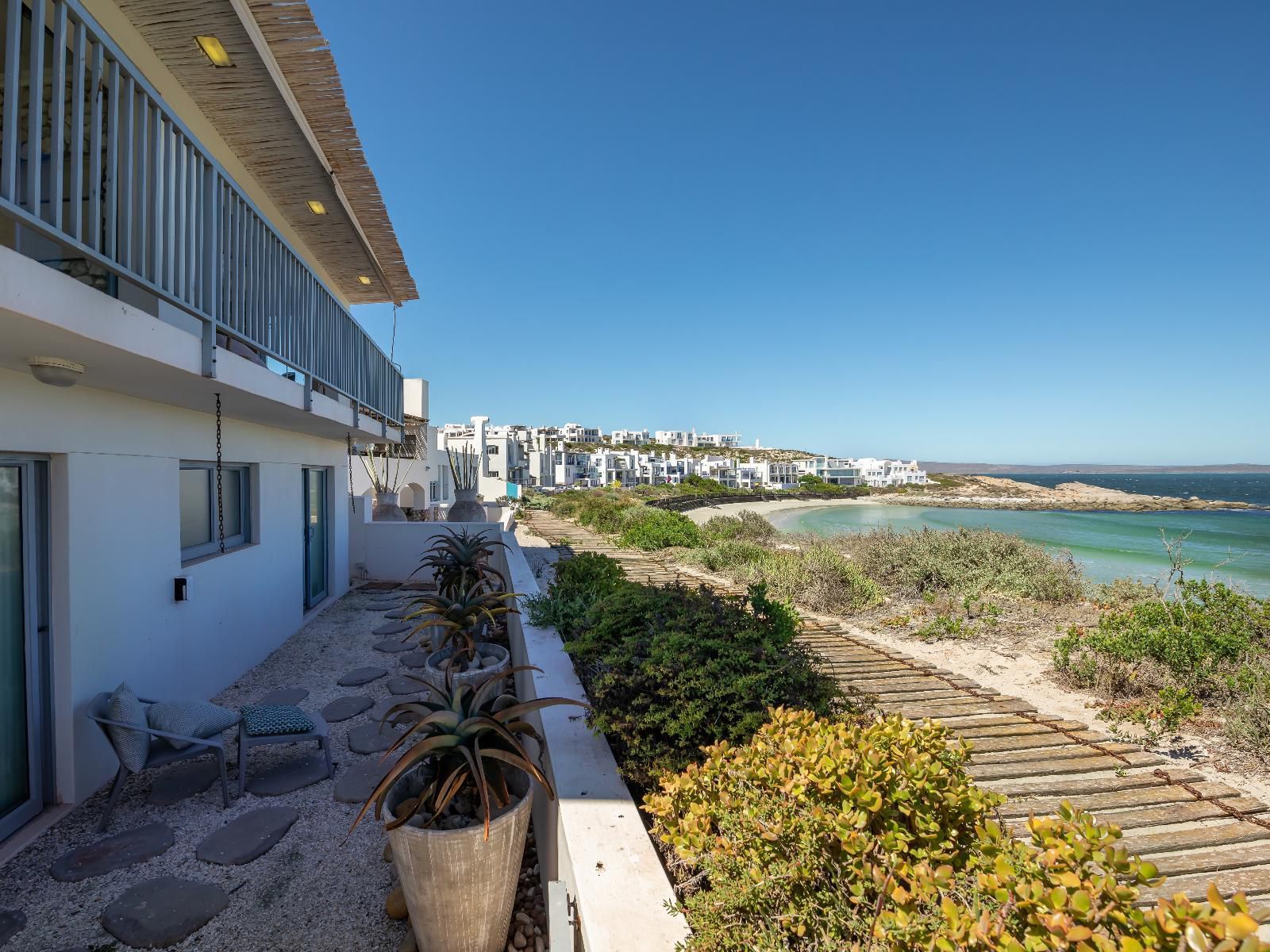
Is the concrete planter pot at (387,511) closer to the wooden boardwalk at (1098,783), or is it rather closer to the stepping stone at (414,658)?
the stepping stone at (414,658)

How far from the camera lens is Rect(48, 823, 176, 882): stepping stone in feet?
9.17

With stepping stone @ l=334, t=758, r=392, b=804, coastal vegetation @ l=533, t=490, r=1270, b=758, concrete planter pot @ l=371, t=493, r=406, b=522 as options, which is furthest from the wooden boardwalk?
concrete planter pot @ l=371, t=493, r=406, b=522

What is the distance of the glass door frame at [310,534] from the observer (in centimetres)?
765

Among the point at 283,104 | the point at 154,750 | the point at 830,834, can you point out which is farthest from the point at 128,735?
the point at 283,104

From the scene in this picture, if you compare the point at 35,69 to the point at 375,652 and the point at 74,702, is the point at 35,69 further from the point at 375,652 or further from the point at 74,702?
the point at 375,652

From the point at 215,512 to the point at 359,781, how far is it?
10.7 ft

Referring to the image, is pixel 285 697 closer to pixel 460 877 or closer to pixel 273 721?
pixel 273 721

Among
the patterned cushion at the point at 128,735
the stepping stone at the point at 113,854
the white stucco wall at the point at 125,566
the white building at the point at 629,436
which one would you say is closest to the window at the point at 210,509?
the white stucco wall at the point at 125,566

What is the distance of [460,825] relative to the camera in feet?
7.20

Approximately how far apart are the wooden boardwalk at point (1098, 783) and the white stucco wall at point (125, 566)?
175 inches

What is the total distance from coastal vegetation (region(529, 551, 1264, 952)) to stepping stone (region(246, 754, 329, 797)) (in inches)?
85.2

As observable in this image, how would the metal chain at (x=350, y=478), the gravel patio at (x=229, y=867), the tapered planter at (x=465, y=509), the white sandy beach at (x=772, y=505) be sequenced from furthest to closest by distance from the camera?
the white sandy beach at (x=772, y=505), the tapered planter at (x=465, y=509), the metal chain at (x=350, y=478), the gravel patio at (x=229, y=867)

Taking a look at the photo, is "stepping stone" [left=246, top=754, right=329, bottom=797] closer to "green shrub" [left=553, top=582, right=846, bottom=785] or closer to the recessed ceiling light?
"green shrub" [left=553, top=582, right=846, bottom=785]

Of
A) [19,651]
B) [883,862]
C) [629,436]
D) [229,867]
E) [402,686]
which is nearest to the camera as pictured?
[883,862]
